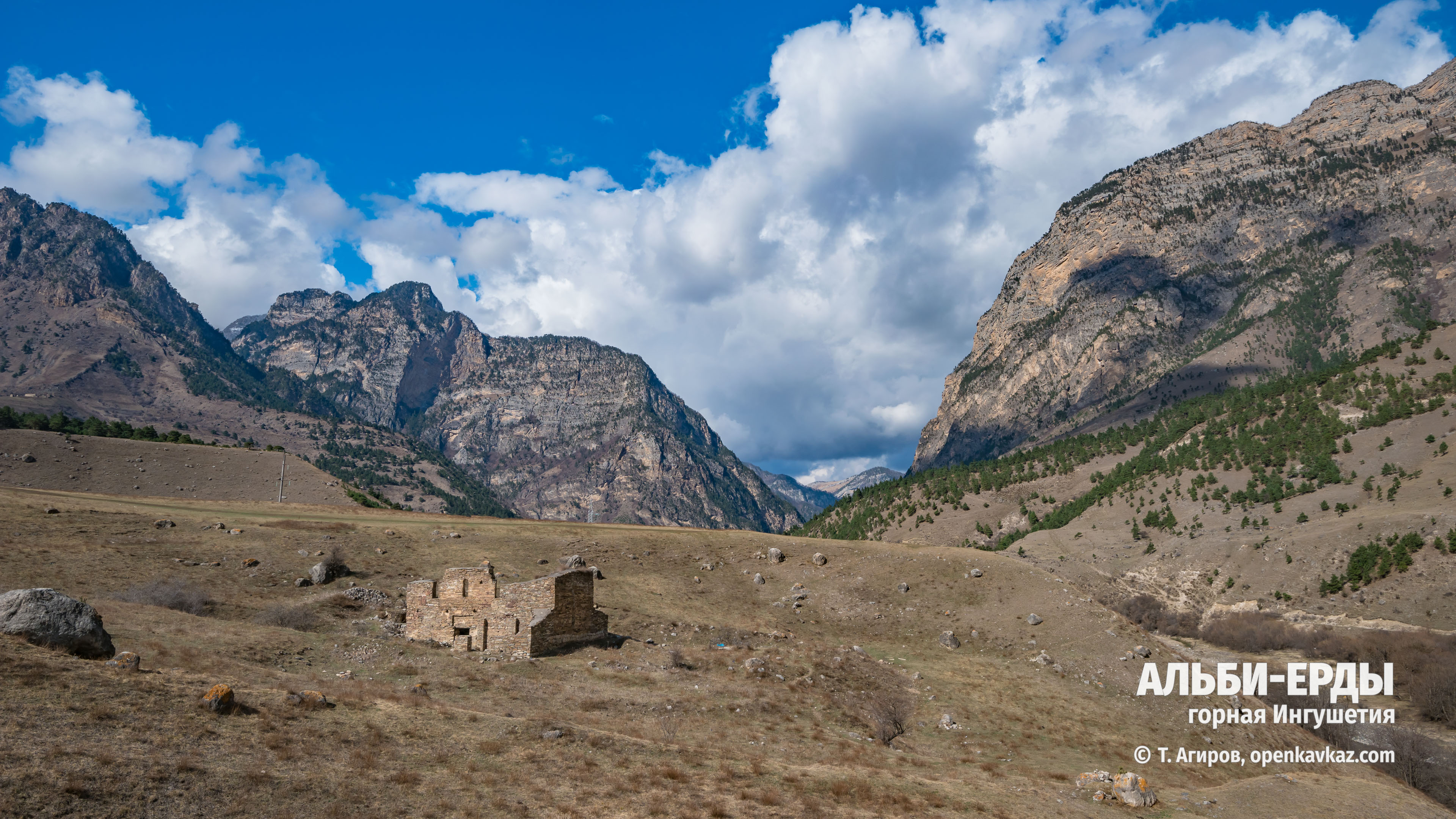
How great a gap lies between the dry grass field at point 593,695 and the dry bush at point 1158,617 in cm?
796

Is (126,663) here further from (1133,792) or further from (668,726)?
(1133,792)

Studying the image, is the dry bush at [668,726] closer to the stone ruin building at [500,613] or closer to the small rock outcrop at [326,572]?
the stone ruin building at [500,613]

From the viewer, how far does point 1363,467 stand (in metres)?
69.4

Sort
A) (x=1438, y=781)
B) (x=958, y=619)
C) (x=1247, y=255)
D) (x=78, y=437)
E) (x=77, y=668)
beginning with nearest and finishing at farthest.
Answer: (x=77, y=668)
(x=1438, y=781)
(x=958, y=619)
(x=78, y=437)
(x=1247, y=255)

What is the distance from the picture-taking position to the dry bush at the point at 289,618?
91.5 ft

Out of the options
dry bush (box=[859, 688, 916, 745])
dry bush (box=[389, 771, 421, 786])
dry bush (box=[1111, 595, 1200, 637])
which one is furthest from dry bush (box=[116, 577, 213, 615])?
dry bush (box=[1111, 595, 1200, 637])

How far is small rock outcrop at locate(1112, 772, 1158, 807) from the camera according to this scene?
1902 centimetres

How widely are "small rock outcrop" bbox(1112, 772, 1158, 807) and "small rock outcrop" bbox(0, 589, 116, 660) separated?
1073 inches

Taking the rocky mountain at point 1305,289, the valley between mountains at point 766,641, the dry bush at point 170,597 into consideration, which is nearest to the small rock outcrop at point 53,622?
the valley between mountains at point 766,641

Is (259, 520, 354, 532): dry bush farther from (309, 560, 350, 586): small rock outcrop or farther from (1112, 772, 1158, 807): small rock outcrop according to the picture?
(1112, 772, 1158, 807): small rock outcrop

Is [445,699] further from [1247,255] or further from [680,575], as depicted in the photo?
[1247,255]

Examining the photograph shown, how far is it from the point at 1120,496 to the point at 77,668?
98.3 m

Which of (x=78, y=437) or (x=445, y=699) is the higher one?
(x=78, y=437)

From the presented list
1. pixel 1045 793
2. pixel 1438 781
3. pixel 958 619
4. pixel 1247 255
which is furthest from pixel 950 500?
pixel 1247 255
